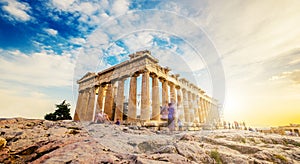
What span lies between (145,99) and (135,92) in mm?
2389

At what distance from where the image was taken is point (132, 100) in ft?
56.3

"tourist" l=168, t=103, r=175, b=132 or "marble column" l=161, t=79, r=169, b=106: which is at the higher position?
"marble column" l=161, t=79, r=169, b=106

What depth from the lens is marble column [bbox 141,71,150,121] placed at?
49.8ft

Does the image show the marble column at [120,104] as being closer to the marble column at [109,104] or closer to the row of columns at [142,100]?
the row of columns at [142,100]

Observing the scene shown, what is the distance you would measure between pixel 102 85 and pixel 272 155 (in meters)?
22.1

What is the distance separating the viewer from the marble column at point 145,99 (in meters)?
15.2

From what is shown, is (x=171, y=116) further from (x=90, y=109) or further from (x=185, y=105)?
(x=90, y=109)

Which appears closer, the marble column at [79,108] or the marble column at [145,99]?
the marble column at [145,99]

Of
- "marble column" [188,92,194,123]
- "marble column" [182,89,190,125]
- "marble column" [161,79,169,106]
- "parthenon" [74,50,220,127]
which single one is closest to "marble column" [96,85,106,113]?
"parthenon" [74,50,220,127]

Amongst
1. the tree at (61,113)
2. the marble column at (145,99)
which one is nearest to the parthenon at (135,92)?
the marble column at (145,99)

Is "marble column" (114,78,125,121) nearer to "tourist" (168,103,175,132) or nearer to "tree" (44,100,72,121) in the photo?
"tourist" (168,103,175,132)

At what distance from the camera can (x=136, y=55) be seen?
60.4ft

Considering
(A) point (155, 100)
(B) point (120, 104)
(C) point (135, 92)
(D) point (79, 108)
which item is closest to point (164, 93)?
(A) point (155, 100)

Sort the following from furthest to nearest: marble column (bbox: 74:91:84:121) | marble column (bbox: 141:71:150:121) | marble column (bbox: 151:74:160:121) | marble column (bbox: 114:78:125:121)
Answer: marble column (bbox: 74:91:84:121) → marble column (bbox: 114:78:125:121) → marble column (bbox: 151:74:160:121) → marble column (bbox: 141:71:150:121)
